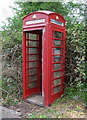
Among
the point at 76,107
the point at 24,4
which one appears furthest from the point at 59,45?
the point at 24,4

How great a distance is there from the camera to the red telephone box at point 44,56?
12.6 ft

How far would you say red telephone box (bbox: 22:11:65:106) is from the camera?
3840 millimetres

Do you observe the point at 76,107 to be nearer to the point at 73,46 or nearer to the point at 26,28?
the point at 73,46

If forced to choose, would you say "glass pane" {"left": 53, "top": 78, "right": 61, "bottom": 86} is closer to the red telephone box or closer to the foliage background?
the red telephone box

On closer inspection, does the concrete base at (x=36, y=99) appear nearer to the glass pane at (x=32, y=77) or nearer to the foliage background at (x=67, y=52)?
the foliage background at (x=67, y=52)

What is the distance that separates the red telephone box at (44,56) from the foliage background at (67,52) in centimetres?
37

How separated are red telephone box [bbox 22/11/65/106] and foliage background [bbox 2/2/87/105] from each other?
369mm

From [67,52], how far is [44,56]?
129cm

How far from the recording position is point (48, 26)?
375 centimetres

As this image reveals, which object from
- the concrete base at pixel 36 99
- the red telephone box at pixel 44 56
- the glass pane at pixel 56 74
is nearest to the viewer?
the red telephone box at pixel 44 56

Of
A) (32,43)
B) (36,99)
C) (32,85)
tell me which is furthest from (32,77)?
(32,43)

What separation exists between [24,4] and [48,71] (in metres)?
4.00

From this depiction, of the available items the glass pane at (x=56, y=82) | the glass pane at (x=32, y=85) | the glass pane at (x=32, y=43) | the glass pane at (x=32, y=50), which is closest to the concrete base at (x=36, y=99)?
the glass pane at (x=32, y=85)

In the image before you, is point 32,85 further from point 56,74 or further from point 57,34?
point 57,34
